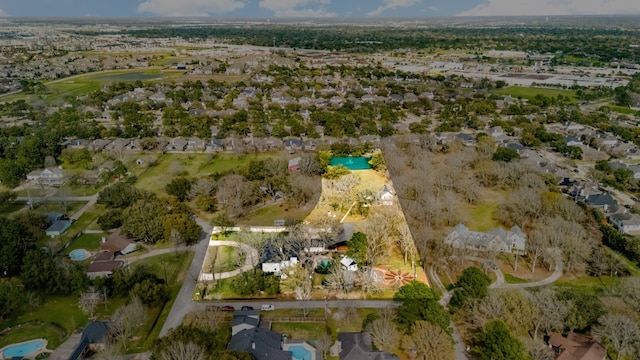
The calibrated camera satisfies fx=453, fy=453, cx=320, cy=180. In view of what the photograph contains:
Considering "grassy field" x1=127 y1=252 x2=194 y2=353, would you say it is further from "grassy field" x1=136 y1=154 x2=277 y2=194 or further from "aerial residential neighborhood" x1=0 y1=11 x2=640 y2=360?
"grassy field" x1=136 y1=154 x2=277 y2=194

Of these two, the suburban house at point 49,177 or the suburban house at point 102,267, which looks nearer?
the suburban house at point 102,267

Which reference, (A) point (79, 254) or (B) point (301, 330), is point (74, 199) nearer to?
(A) point (79, 254)

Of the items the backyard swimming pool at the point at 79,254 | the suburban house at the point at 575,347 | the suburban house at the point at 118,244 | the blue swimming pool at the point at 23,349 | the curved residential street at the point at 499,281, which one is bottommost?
Result: the blue swimming pool at the point at 23,349

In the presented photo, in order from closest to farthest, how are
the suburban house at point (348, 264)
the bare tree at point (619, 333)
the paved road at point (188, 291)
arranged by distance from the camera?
1. the bare tree at point (619, 333)
2. the paved road at point (188, 291)
3. the suburban house at point (348, 264)

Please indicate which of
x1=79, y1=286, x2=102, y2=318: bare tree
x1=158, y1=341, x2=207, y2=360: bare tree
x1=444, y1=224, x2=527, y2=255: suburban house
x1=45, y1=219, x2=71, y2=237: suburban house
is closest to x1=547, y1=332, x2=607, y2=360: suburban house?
x1=444, y1=224, x2=527, y2=255: suburban house

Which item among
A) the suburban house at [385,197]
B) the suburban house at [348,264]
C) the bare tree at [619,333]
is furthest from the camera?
the suburban house at [385,197]

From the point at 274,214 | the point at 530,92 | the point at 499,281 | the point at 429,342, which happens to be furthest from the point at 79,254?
the point at 530,92

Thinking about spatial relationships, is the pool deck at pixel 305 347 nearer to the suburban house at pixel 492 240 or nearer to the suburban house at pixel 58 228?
the suburban house at pixel 492 240

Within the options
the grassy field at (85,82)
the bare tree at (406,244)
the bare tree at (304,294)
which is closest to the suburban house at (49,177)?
the bare tree at (304,294)
